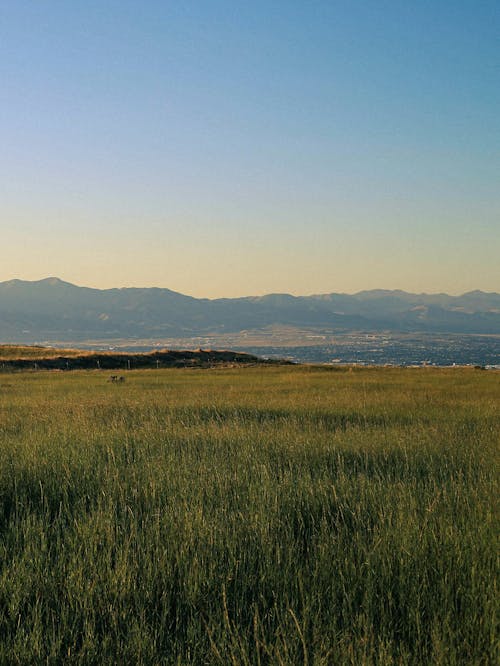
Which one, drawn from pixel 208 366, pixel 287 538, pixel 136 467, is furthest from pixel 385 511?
pixel 208 366

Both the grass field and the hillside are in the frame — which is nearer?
the grass field

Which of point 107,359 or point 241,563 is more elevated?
point 241,563

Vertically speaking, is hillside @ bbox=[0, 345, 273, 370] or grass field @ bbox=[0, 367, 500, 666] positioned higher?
grass field @ bbox=[0, 367, 500, 666]

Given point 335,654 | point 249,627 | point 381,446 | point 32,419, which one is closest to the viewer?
point 335,654

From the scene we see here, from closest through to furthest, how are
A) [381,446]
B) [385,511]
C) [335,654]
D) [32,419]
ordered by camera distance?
[335,654]
[385,511]
[381,446]
[32,419]

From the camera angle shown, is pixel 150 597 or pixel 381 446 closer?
pixel 150 597

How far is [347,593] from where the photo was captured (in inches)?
185

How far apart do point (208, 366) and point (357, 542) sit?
4359 cm

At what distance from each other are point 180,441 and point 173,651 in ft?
24.3

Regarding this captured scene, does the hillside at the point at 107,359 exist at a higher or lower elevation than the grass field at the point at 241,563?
lower

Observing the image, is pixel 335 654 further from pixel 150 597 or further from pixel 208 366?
pixel 208 366

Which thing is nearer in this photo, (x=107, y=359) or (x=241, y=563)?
(x=241, y=563)

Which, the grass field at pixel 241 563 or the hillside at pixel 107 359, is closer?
the grass field at pixel 241 563

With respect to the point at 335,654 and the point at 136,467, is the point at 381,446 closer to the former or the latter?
the point at 136,467
